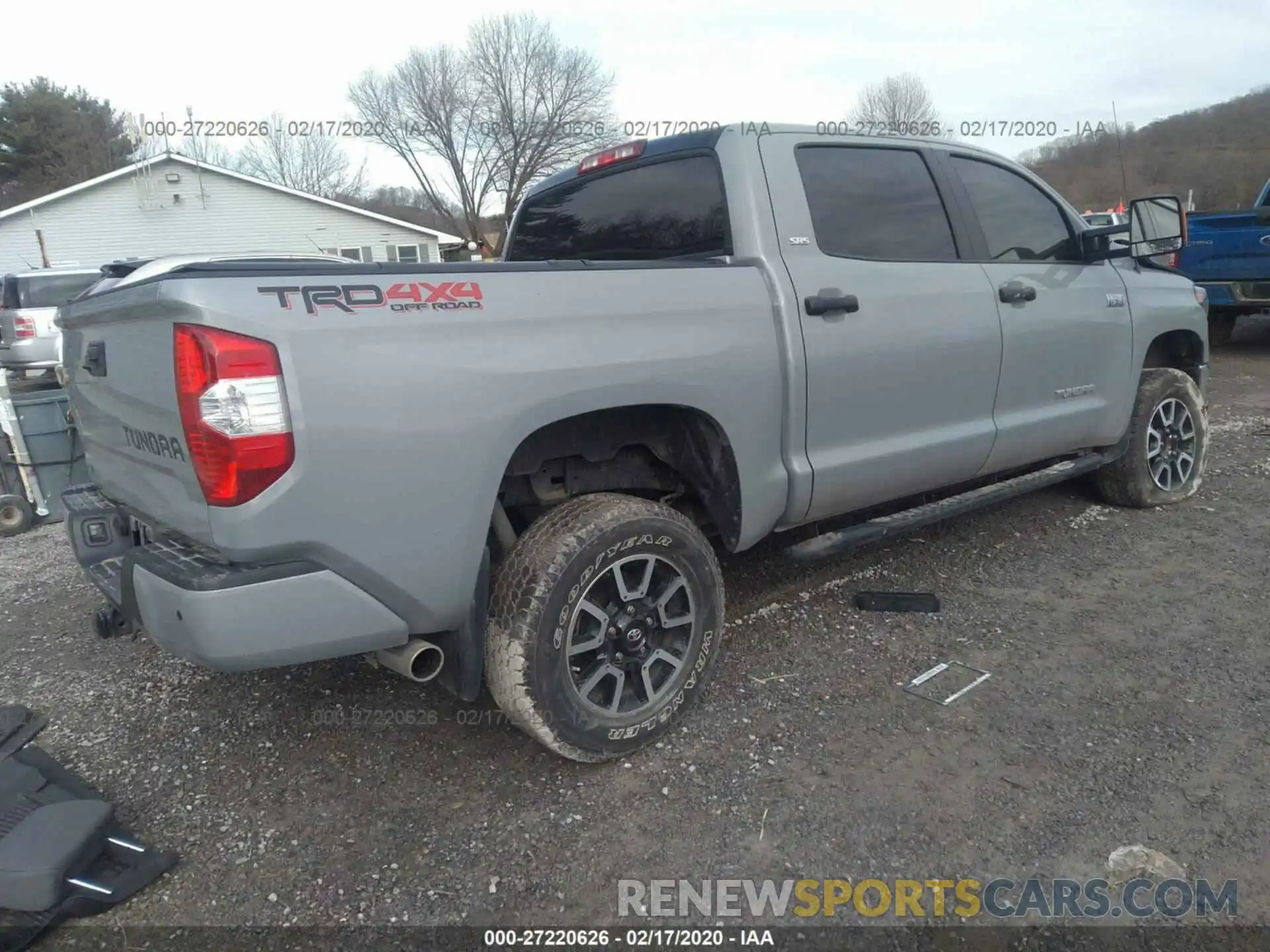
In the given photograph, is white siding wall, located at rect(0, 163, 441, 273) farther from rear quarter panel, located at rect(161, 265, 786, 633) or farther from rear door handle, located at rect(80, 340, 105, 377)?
rear quarter panel, located at rect(161, 265, 786, 633)

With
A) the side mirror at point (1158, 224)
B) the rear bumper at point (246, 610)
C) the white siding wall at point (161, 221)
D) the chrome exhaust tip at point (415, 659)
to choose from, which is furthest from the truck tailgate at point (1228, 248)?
the white siding wall at point (161, 221)

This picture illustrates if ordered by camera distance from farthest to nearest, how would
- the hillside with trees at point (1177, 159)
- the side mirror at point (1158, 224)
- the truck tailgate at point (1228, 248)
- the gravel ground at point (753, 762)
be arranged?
the truck tailgate at point (1228, 248), the hillside with trees at point (1177, 159), the side mirror at point (1158, 224), the gravel ground at point (753, 762)

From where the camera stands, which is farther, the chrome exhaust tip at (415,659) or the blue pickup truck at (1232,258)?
the blue pickup truck at (1232,258)

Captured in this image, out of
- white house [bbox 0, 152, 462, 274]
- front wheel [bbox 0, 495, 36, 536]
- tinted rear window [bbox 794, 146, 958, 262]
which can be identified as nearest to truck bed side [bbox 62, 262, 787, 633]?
tinted rear window [bbox 794, 146, 958, 262]

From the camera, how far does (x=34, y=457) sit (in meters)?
5.94

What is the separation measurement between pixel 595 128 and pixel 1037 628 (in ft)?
108

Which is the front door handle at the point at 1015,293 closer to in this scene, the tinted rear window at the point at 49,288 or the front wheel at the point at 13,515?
the front wheel at the point at 13,515

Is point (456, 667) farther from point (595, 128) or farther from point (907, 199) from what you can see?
point (595, 128)

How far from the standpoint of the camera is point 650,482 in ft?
10.3

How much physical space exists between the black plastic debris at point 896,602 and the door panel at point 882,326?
52cm

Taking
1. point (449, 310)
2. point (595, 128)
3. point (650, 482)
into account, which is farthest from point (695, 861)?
point (595, 128)

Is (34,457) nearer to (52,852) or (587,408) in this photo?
(52,852)

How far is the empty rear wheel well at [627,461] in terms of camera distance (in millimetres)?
2723

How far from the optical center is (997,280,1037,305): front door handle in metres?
3.74
